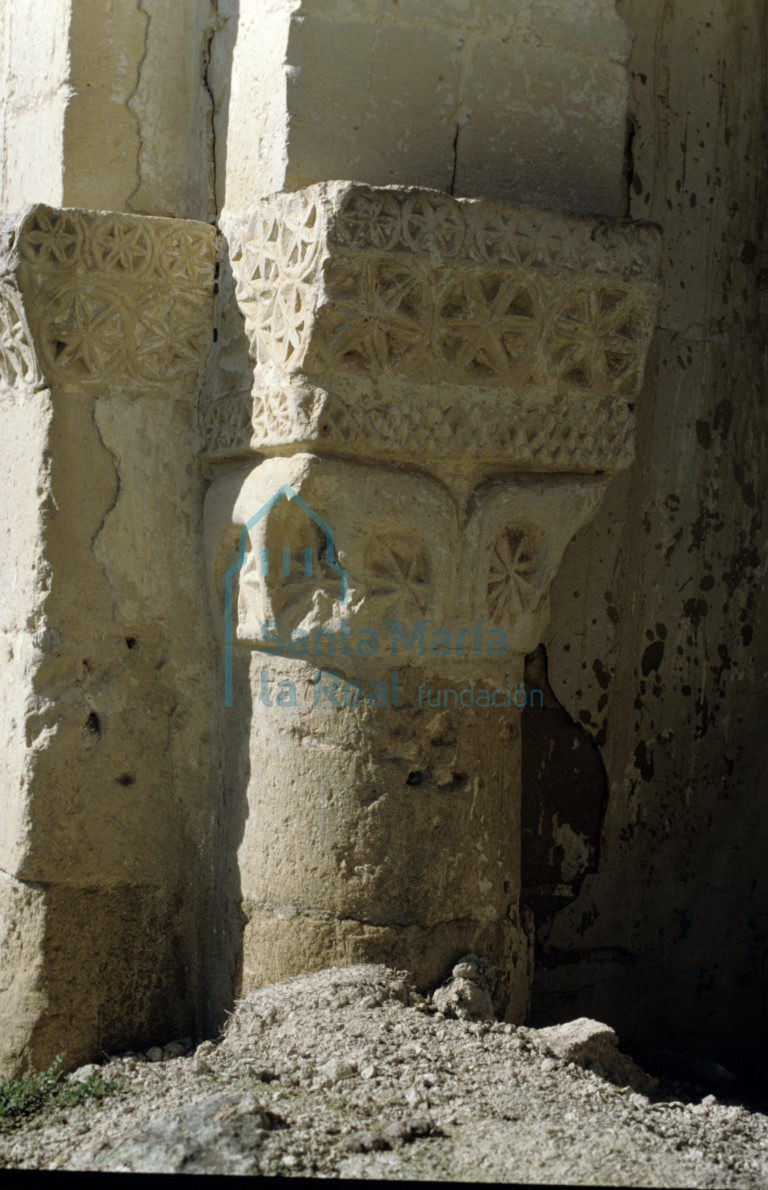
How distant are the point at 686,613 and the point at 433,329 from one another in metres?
1.23

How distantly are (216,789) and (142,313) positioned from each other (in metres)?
1.04

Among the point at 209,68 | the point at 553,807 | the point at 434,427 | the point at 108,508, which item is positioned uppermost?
the point at 209,68

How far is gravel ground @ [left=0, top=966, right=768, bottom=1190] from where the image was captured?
257 cm

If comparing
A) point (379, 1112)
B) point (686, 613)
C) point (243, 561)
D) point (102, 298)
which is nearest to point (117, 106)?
point (102, 298)

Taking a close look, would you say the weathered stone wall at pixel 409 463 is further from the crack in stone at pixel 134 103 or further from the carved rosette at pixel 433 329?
the carved rosette at pixel 433 329

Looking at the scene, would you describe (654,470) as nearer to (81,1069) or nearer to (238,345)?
(238,345)

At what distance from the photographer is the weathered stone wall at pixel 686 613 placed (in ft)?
12.6

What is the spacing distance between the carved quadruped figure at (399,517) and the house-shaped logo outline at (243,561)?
11 millimetres

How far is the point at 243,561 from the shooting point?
328 cm

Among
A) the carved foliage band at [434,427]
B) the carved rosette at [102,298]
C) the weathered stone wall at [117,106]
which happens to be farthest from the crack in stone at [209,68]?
the carved foliage band at [434,427]

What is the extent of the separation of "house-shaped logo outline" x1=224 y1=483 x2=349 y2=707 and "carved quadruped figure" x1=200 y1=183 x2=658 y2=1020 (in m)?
0.01

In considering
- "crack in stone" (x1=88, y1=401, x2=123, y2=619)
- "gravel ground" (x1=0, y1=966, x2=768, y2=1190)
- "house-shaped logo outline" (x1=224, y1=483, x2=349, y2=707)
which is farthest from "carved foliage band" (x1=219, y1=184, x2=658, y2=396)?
"gravel ground" (x1=0, y1=966, x2=768, y2=1190)

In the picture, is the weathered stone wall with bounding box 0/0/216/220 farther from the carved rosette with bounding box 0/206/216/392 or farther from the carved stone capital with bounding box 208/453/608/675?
the carved stone capital with bounding box 208/453/608/675

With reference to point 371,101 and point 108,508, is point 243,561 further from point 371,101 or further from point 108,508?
point 371,101
